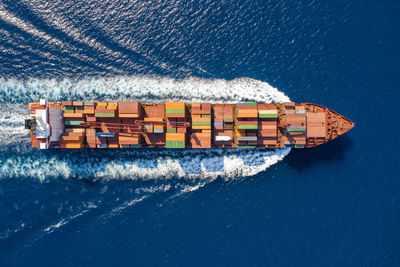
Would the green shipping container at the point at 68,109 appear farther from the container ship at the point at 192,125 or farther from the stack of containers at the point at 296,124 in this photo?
the stack of containers at the point at 296,124

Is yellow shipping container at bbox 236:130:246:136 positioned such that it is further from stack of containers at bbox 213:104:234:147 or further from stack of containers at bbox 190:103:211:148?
stack of containers at bbox 190:103:211:148

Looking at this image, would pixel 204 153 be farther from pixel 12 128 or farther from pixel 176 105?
pixel 12 128

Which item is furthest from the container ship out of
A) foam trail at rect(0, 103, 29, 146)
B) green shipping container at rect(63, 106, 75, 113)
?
foam trail at rect(0, 103, 29, 146)

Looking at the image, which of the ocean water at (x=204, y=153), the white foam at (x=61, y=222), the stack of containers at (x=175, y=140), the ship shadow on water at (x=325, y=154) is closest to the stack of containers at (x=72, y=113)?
the ocean water at (x=204, y=153)

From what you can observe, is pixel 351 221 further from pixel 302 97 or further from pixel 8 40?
pixel 8 40

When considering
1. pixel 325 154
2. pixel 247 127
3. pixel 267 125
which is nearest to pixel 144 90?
pixel 247 127

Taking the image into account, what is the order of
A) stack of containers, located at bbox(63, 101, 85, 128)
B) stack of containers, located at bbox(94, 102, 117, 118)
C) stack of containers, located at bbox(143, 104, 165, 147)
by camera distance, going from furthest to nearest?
stack of containers, located at bbox(143, 104, 165, 147) < stack of containers, located at bbox(63, 101, 85, 128) < stack of containers, located at bbox(94, 102, 117, 118)

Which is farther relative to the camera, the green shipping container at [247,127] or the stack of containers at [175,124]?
the green shipping container at [247,127]
